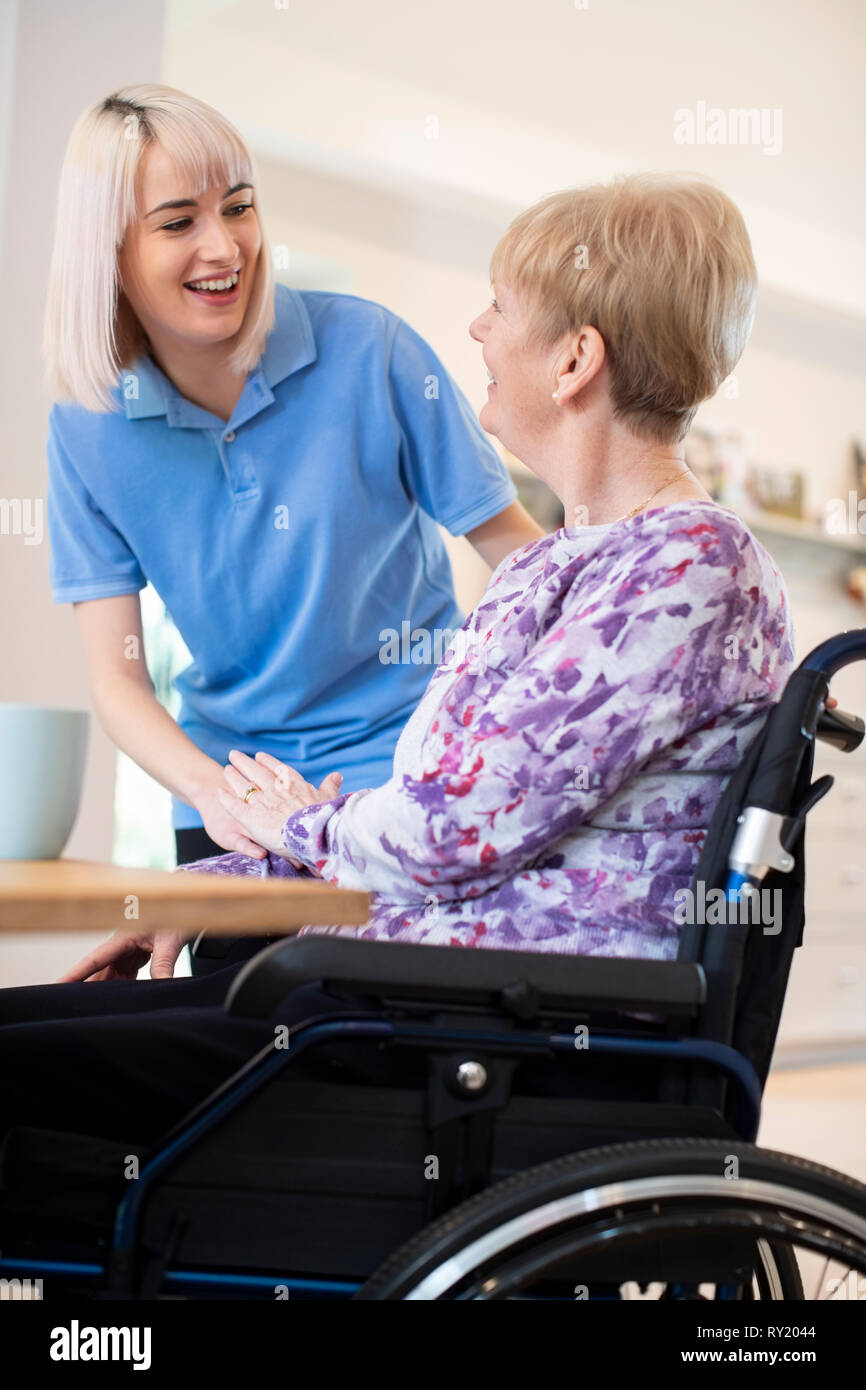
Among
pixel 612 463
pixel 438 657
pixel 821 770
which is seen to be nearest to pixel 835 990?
pixel 821 770

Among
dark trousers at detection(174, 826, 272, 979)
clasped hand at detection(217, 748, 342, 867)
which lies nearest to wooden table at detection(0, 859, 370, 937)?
clasped hand at detection(217, 748, 342, 867)

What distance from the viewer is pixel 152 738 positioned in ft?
5.36

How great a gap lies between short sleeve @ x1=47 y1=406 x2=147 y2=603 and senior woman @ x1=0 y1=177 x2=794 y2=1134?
607mm

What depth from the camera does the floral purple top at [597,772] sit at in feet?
3.16

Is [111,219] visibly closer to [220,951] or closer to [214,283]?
[214,283]

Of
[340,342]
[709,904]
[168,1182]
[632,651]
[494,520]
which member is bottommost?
[168,1182]

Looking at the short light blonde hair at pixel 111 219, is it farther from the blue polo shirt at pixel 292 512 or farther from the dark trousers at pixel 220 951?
the dark trousers at pixel 220 951

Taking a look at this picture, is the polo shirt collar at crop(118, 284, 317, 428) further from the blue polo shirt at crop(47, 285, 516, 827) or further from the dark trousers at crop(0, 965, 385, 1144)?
the dark trousers at crop(0, 965, 385, 1144)

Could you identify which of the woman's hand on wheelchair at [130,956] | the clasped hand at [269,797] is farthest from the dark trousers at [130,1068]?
the woman's hand on wheelchair at [130,956]

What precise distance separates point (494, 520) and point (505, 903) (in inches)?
34.1

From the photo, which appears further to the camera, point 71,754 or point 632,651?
point 632,651

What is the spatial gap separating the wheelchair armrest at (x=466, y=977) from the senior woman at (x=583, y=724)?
0.12 m

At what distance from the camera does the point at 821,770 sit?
430 cm
